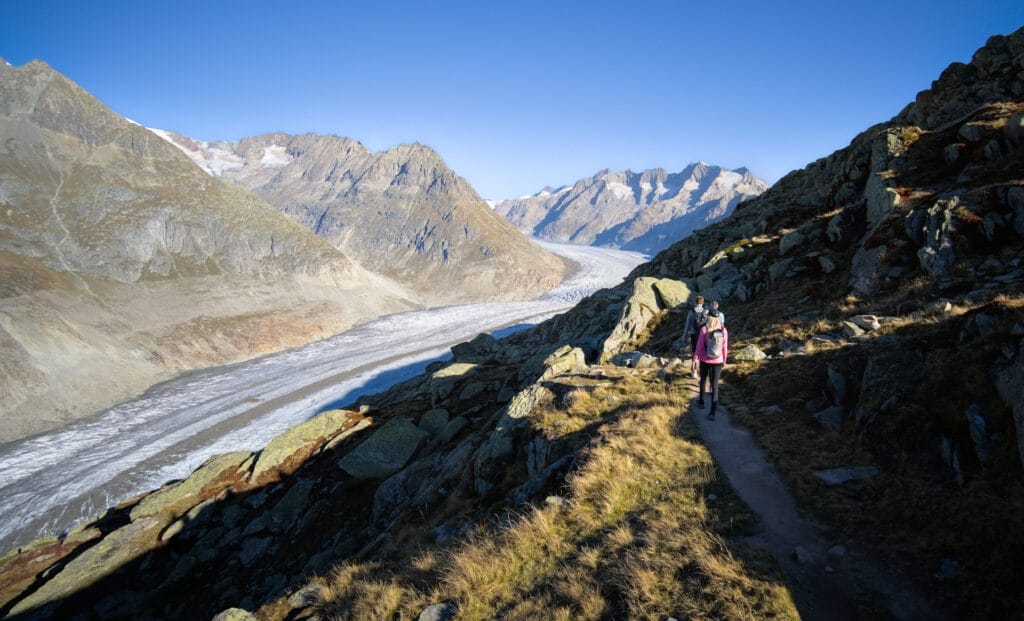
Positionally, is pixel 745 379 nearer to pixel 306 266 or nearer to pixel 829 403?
pixel 829 403

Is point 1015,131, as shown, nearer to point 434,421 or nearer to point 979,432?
point 979,432

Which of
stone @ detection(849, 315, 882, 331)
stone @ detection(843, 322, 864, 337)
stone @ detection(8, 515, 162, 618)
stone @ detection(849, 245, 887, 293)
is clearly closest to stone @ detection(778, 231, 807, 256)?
stone @ detection(849, 245, 887, 293)

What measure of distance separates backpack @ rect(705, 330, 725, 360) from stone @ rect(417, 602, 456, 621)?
9798mm

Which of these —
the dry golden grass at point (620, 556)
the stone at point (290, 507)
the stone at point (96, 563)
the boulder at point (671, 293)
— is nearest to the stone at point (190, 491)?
the stone at point (96, 563)

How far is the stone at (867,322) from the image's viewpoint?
14.9m

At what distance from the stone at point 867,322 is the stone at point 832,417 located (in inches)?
201

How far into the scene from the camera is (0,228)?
4104 inches

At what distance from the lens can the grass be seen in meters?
6.84

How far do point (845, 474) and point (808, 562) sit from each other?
10.3 feet

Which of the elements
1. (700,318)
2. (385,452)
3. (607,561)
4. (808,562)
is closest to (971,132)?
(700,318)

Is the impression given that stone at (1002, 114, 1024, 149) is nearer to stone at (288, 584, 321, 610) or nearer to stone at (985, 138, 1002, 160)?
stone at (985, 138, 1002, 160)

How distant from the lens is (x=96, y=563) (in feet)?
90.2

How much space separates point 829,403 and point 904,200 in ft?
56.2

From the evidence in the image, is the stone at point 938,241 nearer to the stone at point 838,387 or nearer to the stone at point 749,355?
the stone at point 749,355
